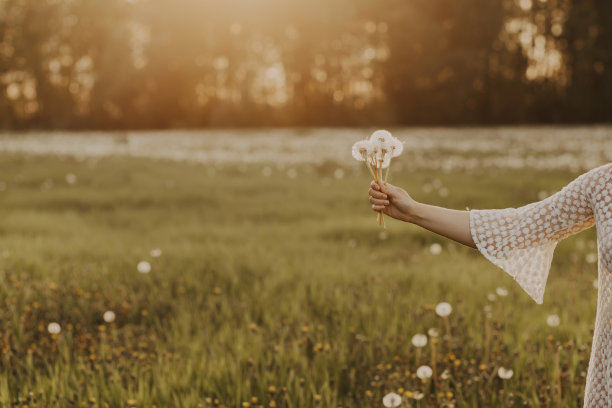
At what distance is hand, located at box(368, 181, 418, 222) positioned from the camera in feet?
7.52

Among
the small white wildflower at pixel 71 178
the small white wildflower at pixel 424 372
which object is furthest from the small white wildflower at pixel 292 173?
the small white wildflower at pixel 424 372

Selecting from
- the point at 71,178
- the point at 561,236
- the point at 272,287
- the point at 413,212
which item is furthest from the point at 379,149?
the point at 71,178

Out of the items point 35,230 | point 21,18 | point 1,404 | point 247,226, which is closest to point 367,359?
point 1,404

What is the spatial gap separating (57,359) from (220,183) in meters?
8.63

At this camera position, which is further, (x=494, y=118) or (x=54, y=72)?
(x=54, y=72)

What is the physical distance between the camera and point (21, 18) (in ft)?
173

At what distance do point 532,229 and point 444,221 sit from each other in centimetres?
30

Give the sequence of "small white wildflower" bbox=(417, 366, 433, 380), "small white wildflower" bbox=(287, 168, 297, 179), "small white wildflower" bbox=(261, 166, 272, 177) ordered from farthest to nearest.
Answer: "small white wildflower" bbox=(261, 166, 272, 177) → "small white wildflower" bbox=(287, 168, 297, 179) → "small white wildflower" bbox=(417, 366, 433, 380)

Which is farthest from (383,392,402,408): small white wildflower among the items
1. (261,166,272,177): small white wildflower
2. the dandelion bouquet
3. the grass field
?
(261,166,272,177): small white wildflower

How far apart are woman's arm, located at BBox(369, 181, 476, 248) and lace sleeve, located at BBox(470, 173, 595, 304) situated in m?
0.04

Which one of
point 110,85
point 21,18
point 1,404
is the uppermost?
point 21,18

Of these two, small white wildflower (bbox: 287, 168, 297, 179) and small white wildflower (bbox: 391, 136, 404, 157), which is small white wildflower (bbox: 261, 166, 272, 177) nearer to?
small white wildflower (bbox: 287, 168, 297, 179)

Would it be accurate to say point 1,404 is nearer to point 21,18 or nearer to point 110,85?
point 110,85

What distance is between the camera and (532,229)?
230cm
